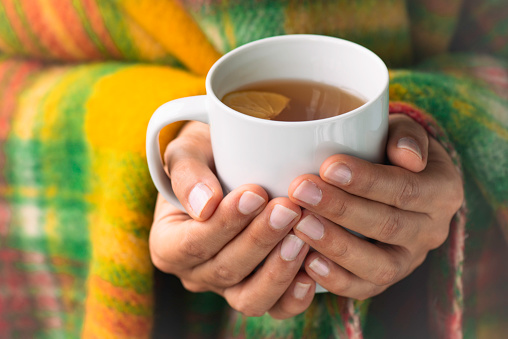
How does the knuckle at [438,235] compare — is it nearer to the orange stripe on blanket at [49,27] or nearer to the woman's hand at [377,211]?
the woman's hand at [377,211]

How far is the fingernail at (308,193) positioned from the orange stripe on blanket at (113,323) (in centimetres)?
23

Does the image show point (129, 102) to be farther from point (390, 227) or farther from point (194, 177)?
point (390, 227)

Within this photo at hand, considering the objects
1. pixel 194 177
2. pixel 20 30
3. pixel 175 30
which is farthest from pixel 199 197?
pixel 20 30

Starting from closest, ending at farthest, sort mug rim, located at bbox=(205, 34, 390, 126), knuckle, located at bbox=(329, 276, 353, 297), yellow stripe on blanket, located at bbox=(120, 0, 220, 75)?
1. mug rim, located at bbox=(205, 34, 390, 126)
2. knuckle, located at bbox=(329, 276, 353, 297)
3. yellow stripe on blanket, located at bbox=(120, 0, 220, 75)

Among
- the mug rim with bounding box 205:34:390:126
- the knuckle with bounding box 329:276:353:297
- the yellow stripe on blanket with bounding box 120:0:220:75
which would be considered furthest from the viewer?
the yellow stripe on blanket with bounding box 120:0:220:75

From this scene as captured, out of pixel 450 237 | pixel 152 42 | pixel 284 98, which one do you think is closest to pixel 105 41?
pixel 152 42

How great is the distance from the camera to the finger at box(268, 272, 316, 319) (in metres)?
0.37

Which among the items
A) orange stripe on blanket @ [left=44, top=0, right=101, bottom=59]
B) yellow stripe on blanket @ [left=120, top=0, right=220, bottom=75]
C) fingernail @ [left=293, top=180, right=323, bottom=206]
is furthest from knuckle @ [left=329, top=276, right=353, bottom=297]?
orange stripe on blanket @ [left=44, top=0, right=101, bottom=59]

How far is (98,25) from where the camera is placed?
1.71ft

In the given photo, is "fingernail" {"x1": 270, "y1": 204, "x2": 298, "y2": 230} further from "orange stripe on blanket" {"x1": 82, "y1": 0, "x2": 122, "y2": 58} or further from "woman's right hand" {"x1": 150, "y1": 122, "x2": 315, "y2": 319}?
"orange stripe on blanket" {"x1": 82, "y1": 0, "x2": 122, "y2": 58}

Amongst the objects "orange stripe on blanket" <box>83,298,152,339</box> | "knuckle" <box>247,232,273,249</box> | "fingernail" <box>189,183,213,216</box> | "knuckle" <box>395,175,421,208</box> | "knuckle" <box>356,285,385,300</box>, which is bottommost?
"orange stripe on blanket" <box>83,298,152,339</box>

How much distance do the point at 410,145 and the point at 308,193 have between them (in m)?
0.09

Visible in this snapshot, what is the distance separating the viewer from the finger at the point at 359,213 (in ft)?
0.95

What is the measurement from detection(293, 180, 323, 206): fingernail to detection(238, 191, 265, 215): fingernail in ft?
0.08
